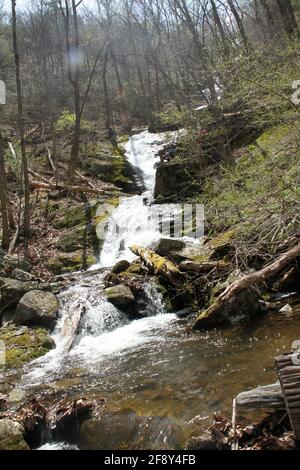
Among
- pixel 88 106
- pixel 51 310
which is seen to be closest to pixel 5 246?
pixel 51 310

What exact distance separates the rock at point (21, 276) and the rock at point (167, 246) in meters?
3.64

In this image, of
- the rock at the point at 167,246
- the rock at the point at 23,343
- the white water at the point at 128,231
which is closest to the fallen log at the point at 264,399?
the rock at the point at 23,343

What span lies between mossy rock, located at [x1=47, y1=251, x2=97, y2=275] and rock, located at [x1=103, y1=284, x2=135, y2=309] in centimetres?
417

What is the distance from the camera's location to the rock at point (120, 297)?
9.72 meters

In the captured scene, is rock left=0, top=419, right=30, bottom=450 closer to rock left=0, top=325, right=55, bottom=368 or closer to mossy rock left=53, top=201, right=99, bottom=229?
rock left=0, top=325, right=55, bottom=368

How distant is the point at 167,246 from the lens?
11.1m

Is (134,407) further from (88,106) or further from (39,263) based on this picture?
(88,106)

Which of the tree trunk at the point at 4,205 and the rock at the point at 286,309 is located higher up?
the tree trunk at the point at 4,205

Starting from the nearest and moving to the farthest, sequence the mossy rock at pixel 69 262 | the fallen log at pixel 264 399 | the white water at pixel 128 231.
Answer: the fallen log at pixel 264 399, the mossy rock at pixel 69 262, the white water at pixel 128 231

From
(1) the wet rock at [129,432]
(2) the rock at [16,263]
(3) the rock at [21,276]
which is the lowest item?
(1) the wet rock at [129,432]

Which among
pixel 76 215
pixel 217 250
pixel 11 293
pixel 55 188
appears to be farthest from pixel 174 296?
pixel 55 188

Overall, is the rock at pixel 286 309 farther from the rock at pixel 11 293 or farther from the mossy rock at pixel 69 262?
the mossy rock at pixel 69 262

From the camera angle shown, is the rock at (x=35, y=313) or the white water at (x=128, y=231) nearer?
the rock at (x=35, y=313)

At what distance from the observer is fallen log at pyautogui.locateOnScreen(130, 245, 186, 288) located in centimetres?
951
